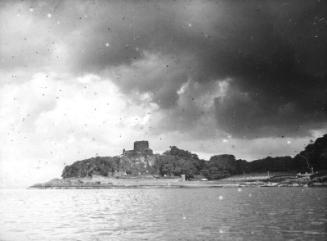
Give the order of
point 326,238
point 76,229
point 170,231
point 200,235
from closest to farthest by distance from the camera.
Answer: point 326,238
point 200,235
point 170,231
point 76,229

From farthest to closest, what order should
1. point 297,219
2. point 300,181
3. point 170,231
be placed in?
point 300,181 → point 297,219 → point 170,231

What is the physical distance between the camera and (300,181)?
19100 cm

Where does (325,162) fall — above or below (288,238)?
above

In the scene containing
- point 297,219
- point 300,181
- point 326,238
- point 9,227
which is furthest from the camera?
point 300,181

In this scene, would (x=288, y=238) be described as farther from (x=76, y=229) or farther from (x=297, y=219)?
(x=76, y=229)

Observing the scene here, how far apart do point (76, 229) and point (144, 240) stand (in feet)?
29.6

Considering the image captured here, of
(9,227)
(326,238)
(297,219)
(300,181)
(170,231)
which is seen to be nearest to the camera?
(326,238)

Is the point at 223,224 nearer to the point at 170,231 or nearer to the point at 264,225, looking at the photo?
the point at 264,225

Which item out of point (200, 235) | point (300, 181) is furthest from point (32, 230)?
point (300, 181)

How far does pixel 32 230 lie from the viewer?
3475 centimetres

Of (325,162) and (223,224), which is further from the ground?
(325,162)

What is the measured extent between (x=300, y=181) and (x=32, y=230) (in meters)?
174

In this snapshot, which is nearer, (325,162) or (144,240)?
(144,240)

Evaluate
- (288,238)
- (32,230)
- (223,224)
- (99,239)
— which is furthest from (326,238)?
(32,230)
